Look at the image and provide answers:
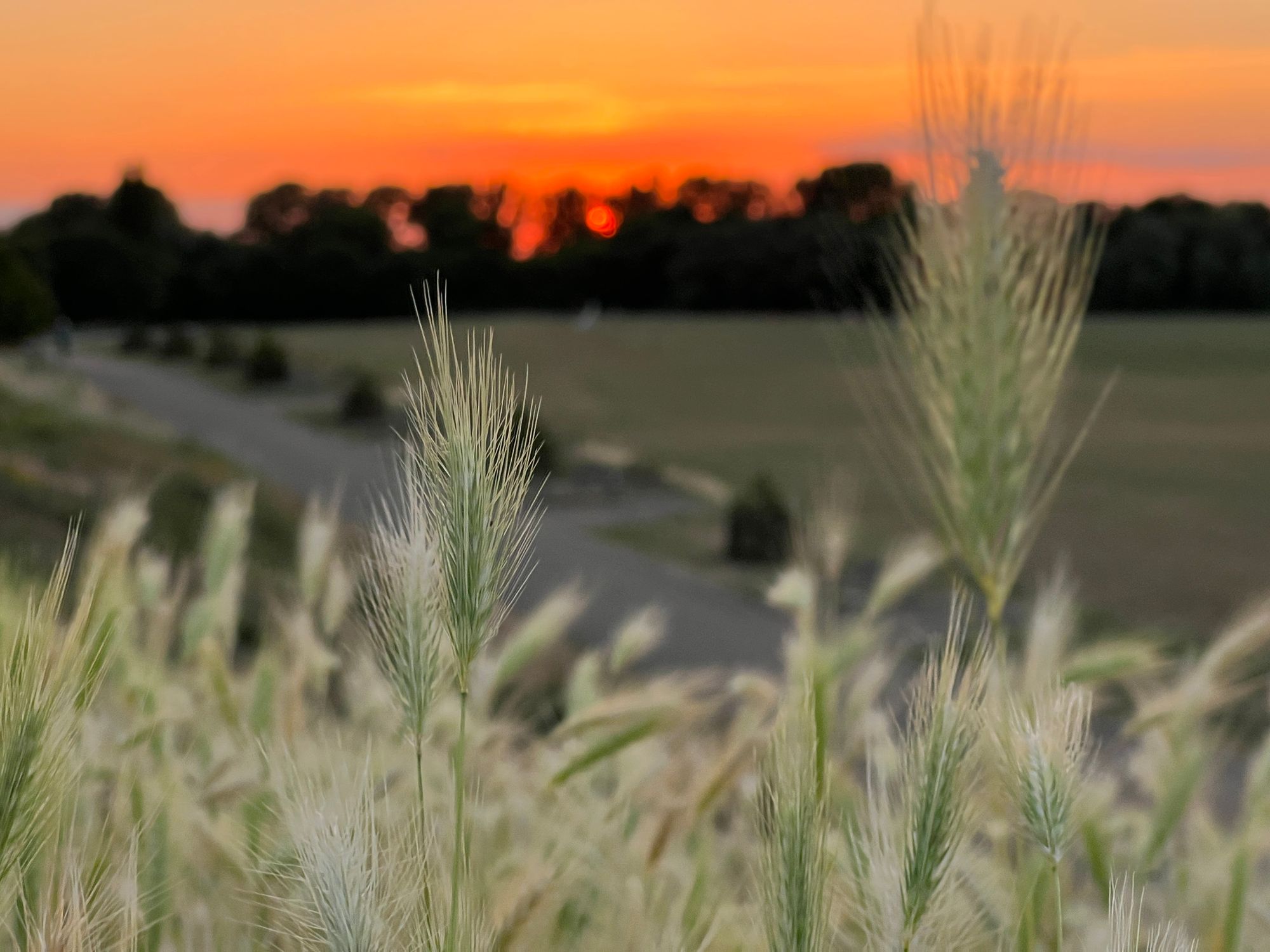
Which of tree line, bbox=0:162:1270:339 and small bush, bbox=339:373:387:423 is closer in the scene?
small bush, bbox=339:373:387:423

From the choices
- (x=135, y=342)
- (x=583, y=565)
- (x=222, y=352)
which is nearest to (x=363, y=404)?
(x=583, y=565)

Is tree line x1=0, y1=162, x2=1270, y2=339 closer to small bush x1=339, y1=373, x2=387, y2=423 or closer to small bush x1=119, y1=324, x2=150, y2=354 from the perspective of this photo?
small bush x1=119, y1=324, x2=150, y2=354

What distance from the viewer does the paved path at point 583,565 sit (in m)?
9.26

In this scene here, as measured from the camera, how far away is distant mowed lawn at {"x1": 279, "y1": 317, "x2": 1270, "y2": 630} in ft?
37.6

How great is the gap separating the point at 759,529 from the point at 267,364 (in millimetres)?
22991

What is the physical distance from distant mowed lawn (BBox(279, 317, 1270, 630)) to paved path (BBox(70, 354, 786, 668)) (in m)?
1.10

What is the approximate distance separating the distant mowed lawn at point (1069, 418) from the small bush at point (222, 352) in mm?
1820

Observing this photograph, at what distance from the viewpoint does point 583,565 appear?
477 inches

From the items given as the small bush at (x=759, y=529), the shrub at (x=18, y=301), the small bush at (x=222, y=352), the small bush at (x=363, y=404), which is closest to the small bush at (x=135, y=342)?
the small bush at (x=222, y=352)

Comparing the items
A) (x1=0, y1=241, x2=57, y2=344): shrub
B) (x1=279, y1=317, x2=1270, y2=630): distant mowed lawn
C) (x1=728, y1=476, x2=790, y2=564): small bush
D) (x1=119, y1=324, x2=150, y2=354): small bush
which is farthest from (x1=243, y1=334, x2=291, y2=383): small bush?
(x1=728, y1=476, x2=790, y2=564): small bush

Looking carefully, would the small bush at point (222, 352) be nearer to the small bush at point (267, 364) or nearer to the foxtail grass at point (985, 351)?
the small bush at point (267, 364)

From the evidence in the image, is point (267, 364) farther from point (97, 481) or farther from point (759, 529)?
point (759, 529)

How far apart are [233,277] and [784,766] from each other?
182ft

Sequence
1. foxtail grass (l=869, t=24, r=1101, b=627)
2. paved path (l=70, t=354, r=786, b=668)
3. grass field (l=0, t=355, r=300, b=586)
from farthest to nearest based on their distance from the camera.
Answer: paved path (l=70, t=354, r=786, b=668) < grass field (l=0, t=355, r=300, b=586) < foxtail grass (l=869, t=24, r=1101, b=627)
